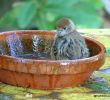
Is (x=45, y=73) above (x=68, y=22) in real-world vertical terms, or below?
below

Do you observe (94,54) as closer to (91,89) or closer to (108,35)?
(91,89)

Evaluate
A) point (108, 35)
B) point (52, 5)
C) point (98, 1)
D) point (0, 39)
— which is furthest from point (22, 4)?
point (0, 39)

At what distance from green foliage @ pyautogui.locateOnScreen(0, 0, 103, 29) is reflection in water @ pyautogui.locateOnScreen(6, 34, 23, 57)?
2.33 meters

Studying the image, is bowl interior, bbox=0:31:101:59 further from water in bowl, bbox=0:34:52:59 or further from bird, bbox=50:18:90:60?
bird, bbox=50:18:90:60

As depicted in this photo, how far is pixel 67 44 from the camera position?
269cm

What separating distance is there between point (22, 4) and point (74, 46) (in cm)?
285

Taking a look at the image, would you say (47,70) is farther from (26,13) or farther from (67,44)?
(26,13)

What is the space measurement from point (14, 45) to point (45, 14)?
2.37m

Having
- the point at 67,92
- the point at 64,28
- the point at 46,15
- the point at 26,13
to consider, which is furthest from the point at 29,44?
the point at 26,13

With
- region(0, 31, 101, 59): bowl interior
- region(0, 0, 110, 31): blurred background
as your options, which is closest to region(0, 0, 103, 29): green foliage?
region(0, 0, 110, 31): blurred background

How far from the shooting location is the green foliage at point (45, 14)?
531 centimetres

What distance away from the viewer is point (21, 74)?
253cm

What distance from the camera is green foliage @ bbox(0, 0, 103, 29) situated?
531 cm

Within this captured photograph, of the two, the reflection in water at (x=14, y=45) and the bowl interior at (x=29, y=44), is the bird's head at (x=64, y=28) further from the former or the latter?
the reflection in water at (x=14, y=45)
